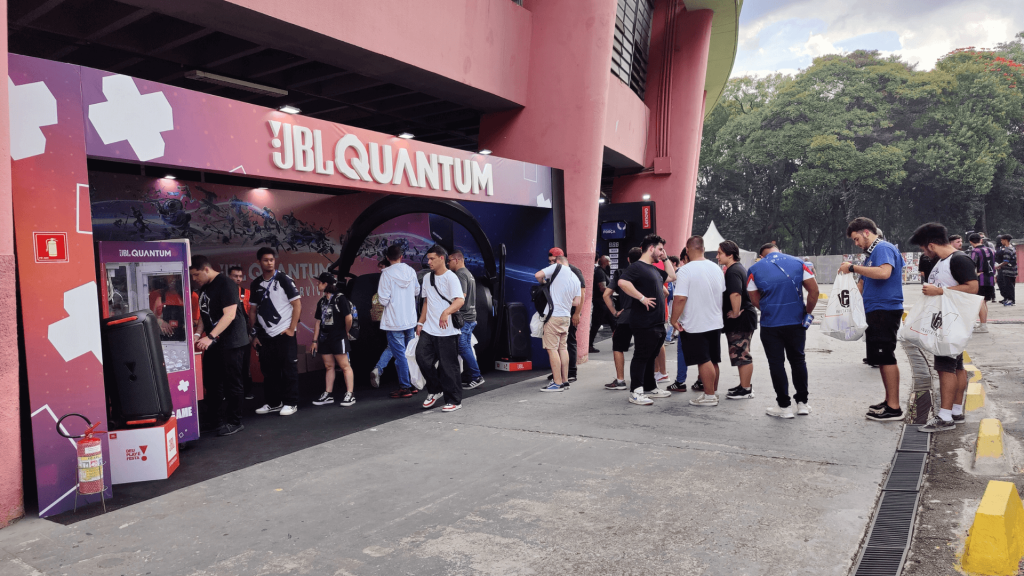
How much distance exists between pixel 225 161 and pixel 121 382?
6.66ft

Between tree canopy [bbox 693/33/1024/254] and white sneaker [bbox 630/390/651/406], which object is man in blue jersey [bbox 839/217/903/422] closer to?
white sneaker [bbox 630/390/651/406]

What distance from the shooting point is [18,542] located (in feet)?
12.6

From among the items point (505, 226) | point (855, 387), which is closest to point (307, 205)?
point (505, 226)

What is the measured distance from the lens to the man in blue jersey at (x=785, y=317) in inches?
233

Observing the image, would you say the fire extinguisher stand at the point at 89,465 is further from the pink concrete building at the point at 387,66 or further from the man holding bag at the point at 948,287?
the man holding bag at the point at 948,287

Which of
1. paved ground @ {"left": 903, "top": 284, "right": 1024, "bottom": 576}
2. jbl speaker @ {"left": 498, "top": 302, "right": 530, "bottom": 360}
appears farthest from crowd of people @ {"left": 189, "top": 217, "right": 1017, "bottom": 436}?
jbl speaker @ {"left": 498, "top": 302, "right": 530, "bottom": 360}

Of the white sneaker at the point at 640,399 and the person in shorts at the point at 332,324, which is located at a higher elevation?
the person in shorts at the point at 332,324

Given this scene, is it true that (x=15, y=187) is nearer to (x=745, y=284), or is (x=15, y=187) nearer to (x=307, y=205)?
(x=307, y=205)

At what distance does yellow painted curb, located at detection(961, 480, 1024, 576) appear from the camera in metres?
3.00

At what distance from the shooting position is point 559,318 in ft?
25.5

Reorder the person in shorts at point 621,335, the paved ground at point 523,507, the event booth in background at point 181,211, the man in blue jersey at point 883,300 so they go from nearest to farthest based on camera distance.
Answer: the paved ground at point 523,507
the event booth in background at point 181,211
the man in blue jersey at point 883,300
the person in shorts at point 621,335

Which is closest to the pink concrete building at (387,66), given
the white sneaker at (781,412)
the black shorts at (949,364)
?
the white sneaker at (781,412)

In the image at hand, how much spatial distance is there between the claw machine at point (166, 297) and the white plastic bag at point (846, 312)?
5884mm

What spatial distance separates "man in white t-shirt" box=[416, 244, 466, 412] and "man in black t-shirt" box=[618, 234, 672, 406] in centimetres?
185
